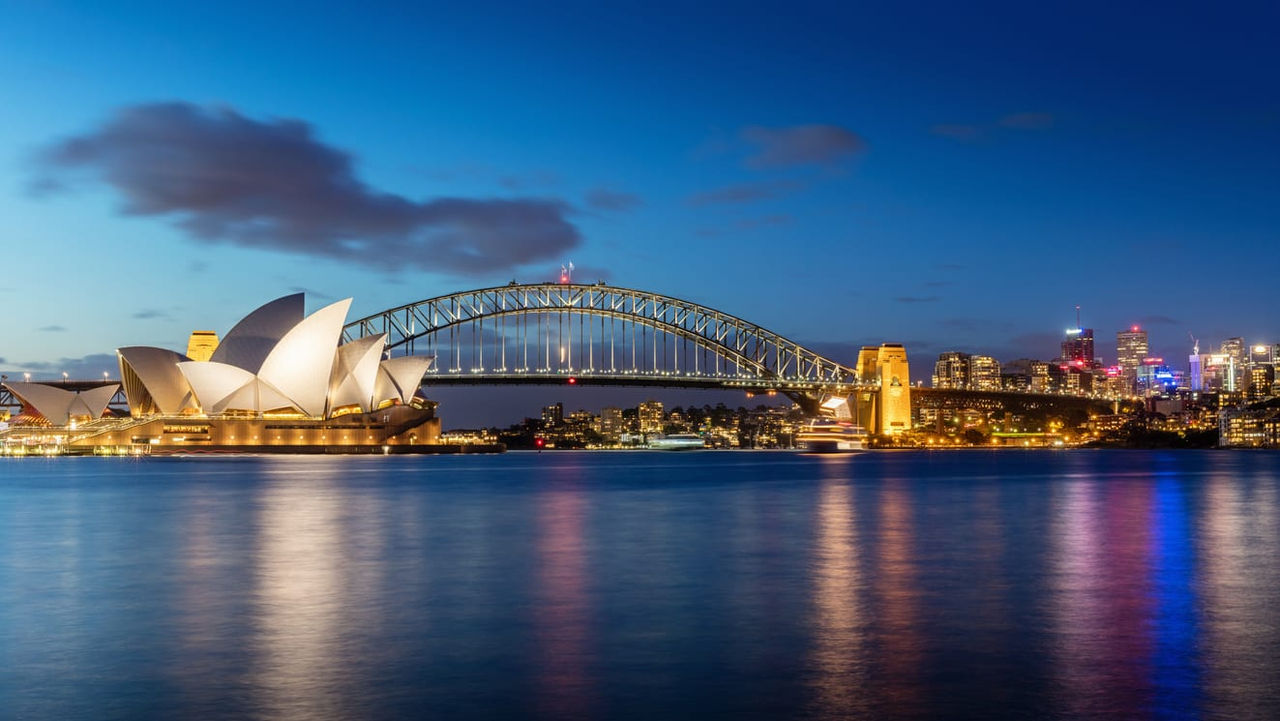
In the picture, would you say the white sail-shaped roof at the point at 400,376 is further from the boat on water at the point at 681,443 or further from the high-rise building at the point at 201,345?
the boat on water at the point at 681,443

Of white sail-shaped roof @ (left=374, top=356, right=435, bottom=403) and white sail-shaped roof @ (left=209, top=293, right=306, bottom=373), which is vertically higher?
white sail-shaped roof @ (left=209, top=293, right=306, bottom=373)

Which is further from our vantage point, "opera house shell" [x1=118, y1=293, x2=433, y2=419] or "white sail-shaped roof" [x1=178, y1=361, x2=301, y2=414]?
"white sail-shaped roof" [x1=178, y1=361, x2=301, y2=414]

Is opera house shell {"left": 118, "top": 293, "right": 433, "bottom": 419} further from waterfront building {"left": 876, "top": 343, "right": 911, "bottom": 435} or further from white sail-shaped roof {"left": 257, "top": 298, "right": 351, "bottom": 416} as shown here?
waterfront building {"left": 876, "top": 343, "right": 911, "bottom": 435}

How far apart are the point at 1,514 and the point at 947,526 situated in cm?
2326

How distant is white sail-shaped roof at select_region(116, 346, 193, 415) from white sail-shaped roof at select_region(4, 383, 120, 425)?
17.1 m

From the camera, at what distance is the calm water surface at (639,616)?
885cm

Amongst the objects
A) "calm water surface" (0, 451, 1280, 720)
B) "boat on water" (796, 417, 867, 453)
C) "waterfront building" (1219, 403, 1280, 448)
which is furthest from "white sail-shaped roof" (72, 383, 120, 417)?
"waterfront building" (1219, 403, 1280, 448)

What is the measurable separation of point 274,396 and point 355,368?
6.24 metres

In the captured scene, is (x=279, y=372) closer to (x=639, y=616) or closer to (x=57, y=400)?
(x=57, y=400)

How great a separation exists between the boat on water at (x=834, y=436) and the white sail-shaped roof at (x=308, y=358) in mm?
41632

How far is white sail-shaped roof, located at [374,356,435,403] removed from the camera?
95.9 metres

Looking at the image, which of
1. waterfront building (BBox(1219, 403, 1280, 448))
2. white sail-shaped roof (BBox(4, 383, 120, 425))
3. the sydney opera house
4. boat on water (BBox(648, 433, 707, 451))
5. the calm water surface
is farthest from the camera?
boat on water (BBox(648, 433, 707, 451))

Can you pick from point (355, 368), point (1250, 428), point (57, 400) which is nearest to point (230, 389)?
point (355, 368)

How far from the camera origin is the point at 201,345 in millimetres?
107375
